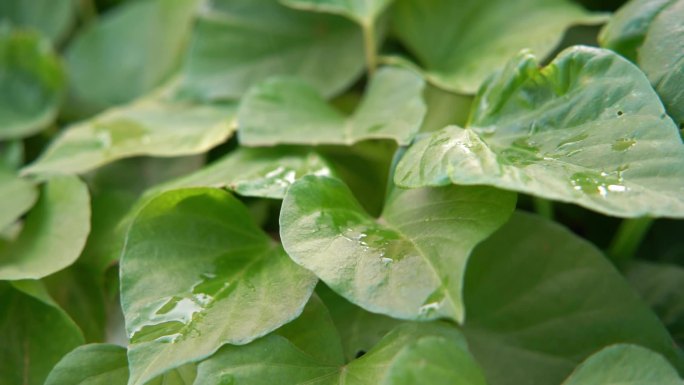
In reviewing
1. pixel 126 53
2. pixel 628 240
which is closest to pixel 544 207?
pixel 628 240

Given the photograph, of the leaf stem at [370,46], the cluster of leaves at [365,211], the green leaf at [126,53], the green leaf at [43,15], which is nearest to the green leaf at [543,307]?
the cluster of leaves at [365,211]

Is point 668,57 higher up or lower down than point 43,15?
higher up

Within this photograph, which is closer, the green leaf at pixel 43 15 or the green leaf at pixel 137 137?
the green leaf at pixel 137 137

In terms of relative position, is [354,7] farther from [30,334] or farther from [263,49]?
[30,334]

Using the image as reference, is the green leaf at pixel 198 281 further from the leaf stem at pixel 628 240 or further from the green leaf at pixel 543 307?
the leaf stem at pixel 628 240

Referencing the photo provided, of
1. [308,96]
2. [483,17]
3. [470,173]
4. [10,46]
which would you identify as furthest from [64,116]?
[470,173]
